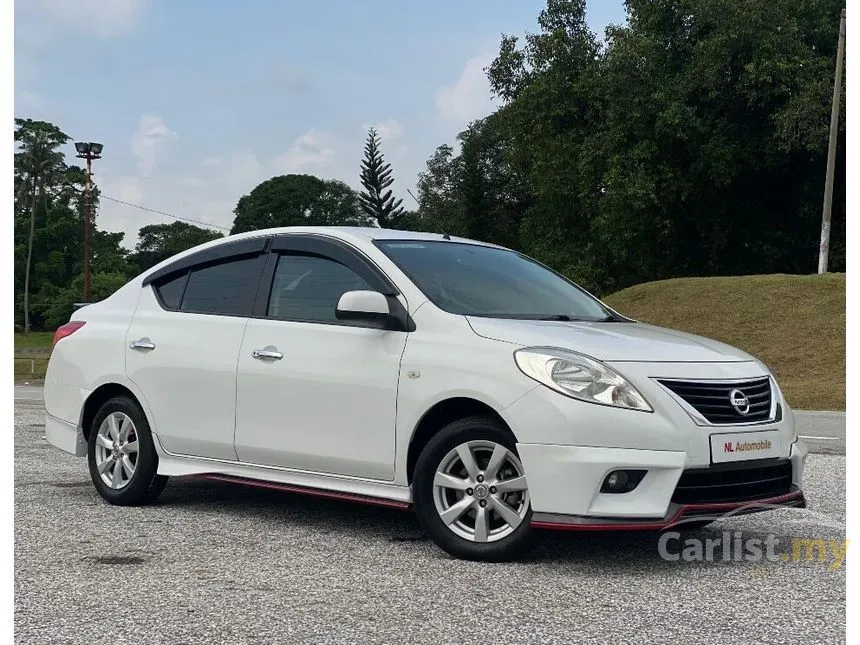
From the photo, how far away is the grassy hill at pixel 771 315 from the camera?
82.8ft

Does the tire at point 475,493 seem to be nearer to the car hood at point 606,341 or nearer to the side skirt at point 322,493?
the side skirt at point 322,493

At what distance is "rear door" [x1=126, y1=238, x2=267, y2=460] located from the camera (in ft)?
21.5

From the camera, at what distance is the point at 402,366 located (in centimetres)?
569

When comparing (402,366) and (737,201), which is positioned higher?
(737,201)

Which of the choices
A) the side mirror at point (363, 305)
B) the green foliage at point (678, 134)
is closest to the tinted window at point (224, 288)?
the side mirror at point (363, 305)

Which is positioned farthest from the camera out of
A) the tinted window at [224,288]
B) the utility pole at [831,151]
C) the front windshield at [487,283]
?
the utility pole at [831,151]

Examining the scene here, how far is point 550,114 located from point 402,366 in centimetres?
3903

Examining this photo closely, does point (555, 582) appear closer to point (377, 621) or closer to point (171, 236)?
point (377, 621)

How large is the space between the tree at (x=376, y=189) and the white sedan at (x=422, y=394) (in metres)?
65.9

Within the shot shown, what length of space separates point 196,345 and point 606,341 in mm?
2734

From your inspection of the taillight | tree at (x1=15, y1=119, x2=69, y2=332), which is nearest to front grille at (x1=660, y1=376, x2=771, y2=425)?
the taillight

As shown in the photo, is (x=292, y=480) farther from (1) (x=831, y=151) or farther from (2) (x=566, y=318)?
(1) (x=831, y=151)

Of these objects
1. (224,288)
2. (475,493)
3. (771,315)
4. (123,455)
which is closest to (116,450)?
(123,455)

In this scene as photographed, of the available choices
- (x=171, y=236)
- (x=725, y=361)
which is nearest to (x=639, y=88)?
(x=725, y=361)
